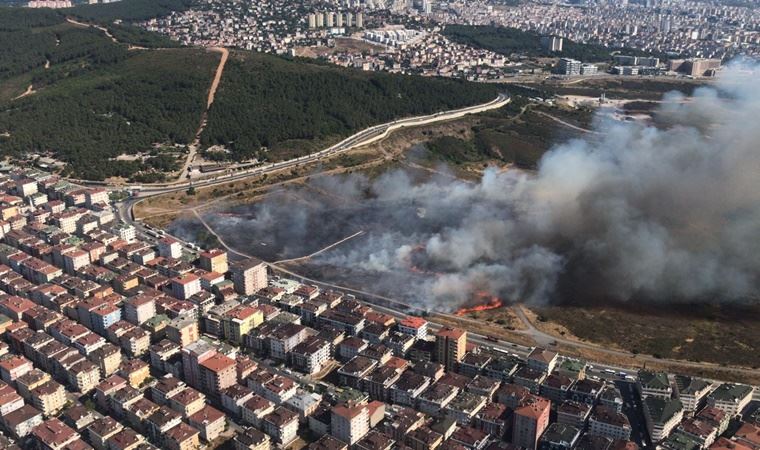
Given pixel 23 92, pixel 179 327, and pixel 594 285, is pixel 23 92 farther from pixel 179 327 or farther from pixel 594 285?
pixel 594 285

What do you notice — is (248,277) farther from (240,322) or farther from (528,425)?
(528,425)

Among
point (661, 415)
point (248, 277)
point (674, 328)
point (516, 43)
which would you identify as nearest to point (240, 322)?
point (248, 277)

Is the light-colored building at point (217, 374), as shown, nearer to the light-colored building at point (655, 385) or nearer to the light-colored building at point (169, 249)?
the light-colored building at point (169, 249)

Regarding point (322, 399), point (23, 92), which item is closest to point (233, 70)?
point (23, 92)

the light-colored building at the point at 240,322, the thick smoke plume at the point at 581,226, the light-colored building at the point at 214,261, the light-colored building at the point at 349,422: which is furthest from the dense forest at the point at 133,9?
the light-colored building at the point at 349,422

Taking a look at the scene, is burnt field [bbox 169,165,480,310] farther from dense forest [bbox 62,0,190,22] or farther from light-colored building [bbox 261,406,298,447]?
dense forest [bbox 62,0,190,22]
